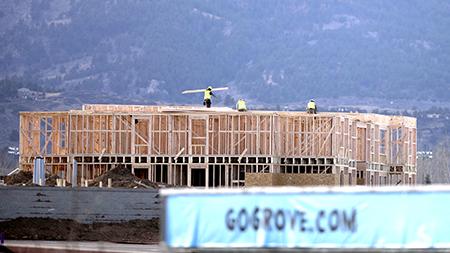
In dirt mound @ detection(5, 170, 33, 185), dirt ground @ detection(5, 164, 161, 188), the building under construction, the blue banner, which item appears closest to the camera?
the blue banner

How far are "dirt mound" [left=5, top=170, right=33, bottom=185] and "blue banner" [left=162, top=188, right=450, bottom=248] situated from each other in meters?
37.3

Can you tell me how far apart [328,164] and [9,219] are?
19404 millimetres

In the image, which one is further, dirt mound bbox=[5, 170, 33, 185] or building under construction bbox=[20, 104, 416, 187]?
building under construction bbox=[20, 104, 416, 187]

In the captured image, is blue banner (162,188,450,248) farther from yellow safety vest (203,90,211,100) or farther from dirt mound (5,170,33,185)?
yellow safety vest (203,90,211,100)

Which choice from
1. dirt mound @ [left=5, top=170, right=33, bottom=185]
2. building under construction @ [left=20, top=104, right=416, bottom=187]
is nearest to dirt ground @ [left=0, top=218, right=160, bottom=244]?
dirt mound @ [left=5, top=170, right=33, bottom=185]

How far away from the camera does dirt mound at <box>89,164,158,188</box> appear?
5607 cm

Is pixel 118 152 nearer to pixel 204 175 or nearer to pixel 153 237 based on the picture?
pixel 204 175

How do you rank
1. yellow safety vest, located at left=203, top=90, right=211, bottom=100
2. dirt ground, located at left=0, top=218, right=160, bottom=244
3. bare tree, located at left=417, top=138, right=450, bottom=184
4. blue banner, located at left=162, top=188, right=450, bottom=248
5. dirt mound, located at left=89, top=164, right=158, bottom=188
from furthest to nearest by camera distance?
bare tree, located at left=417, top=138, right=450, bottom=184
yellow safety vest, located at left=203, top=90, right=211, bottom=100
dirt mound, located at left=89, top=164, right=158, bottom=188
dirt ground, located at left=0, top=218, right=160, bottom=244
blue banner, located at left=162, top=188, right=450, bottom=248

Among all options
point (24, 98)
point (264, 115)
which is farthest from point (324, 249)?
point (24, 98)

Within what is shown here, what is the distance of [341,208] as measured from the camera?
22.0 m

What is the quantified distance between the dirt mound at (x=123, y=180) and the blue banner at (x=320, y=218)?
33.3 meters

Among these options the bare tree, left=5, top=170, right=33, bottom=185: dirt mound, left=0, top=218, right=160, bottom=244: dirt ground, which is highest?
left=5, top=170, right=33, bottom=185: dirt mound

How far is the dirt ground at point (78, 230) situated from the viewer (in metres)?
46.4

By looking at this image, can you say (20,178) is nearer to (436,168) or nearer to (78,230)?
(78,230)
